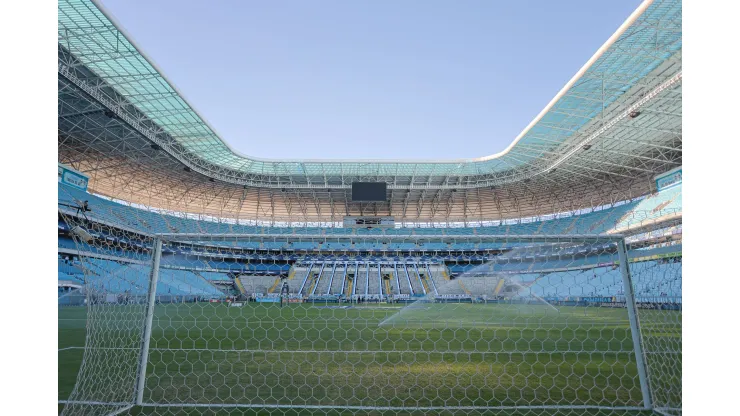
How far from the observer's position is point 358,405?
4.48 metres

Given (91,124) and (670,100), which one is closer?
(670,100)

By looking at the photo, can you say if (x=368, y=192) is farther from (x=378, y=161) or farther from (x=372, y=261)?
(x=372, y=261)

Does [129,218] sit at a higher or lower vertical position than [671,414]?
higher

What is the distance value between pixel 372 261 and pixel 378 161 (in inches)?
962

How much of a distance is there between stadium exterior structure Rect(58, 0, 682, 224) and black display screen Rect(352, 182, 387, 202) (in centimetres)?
200

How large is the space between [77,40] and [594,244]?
64.0 ft

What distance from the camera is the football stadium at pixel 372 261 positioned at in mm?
4723

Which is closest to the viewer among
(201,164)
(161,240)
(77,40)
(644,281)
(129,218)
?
(161,240)

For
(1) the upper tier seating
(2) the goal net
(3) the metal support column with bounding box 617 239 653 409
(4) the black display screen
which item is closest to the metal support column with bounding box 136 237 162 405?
(2) the goal net

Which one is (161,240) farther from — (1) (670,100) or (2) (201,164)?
(2) (201,164)

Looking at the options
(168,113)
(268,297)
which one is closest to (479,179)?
(268,297)

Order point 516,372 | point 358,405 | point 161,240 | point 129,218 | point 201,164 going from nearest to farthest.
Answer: point 358,405 < point 161,240 < point 516,372 < point 201,164 < point 129,218

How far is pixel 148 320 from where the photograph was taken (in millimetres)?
4598

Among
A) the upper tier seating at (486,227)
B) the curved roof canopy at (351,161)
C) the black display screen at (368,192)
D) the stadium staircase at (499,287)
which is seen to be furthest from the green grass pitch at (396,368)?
the black display screen at (368,192)
